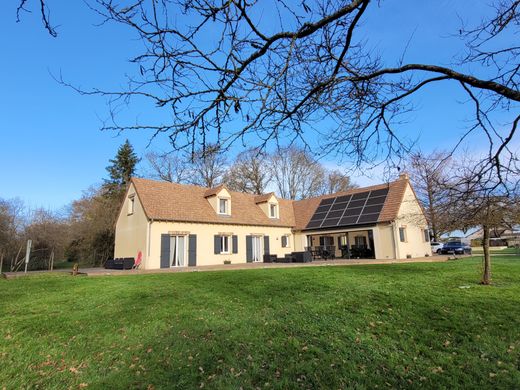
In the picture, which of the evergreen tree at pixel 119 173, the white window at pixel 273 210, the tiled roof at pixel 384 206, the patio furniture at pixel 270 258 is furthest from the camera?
the evergreen tree at pixel 119 173

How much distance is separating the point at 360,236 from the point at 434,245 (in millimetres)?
14119

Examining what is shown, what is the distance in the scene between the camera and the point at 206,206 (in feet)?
81.7

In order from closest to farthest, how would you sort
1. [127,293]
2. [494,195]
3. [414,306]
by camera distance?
[494,195], [414,306], [127,293]

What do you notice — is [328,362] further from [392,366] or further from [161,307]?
[161,307]

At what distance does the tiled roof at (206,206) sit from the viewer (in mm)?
21938

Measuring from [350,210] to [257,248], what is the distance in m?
8.09

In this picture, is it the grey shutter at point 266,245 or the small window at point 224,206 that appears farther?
the grey shutter at point 266,245

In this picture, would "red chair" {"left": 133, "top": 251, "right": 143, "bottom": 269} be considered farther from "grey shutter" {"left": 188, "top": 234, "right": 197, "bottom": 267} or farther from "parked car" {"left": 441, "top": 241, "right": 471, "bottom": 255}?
"parked car" {"left": 441, "top": 241, "right": 471, "bottom": 255}

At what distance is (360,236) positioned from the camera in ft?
107

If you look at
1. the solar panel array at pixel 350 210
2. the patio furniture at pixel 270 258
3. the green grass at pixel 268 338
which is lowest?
the green grass at pixel 268 338

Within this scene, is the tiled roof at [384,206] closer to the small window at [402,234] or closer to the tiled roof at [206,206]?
the tiled roof at [206,206]

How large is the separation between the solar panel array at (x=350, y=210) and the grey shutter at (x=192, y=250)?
10.5m

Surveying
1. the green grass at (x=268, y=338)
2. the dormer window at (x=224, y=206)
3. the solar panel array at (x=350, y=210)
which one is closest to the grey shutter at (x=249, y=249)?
the dormer window at (x=224, y=206)

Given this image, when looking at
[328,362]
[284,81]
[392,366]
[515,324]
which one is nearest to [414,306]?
[515,324]
